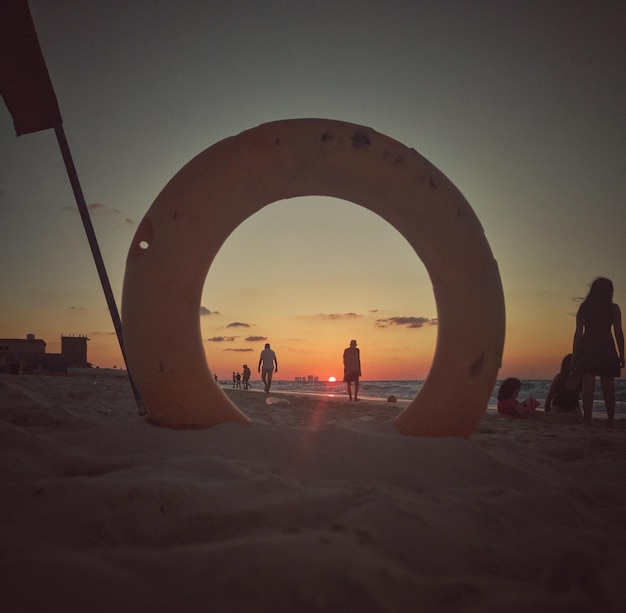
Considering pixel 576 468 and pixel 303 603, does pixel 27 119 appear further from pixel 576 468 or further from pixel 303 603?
pixel 576 468

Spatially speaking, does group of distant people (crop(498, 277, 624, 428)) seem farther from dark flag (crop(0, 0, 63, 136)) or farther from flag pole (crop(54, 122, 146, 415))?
dark flag (crop(0, 0, 63, 136))

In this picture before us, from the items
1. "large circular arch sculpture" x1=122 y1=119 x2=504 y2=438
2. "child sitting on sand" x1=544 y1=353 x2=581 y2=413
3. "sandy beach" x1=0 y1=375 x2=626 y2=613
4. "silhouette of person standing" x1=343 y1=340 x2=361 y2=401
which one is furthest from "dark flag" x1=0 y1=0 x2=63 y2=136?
"silhouette of person standing" x1=343 y1=340 x2=361 y2=401

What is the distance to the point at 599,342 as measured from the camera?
168 inches

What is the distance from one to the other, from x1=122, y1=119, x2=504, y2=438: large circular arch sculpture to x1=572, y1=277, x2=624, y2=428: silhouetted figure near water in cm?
266

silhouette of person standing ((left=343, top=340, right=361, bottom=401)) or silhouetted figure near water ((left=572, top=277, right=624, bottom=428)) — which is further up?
silhouetted figure near water ((left=572, top=277, right=624, bottom=428))

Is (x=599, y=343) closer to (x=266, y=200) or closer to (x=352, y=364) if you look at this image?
(x=266, y=200)

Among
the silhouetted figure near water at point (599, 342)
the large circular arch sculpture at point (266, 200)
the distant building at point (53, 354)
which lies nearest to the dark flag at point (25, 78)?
the large circular arch sculpture at point (266, 200)

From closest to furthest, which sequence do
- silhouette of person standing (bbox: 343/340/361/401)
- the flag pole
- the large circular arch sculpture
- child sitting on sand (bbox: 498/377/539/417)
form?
the large circular arch sculpture < the flag pole < child sitting on sand (bbox: 498/377/539/417) < silhouette of person standing (bbox: 343/340/361/401)

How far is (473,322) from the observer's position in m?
2.33

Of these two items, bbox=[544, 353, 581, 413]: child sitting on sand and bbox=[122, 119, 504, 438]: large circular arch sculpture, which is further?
bbox=[544, 353, 581, 413]: child sitting on sand

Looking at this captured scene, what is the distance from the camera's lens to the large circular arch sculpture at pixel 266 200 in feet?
7.64

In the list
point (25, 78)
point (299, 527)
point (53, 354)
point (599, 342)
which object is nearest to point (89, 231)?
point (25, 78)

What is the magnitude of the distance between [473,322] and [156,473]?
70.0 inches

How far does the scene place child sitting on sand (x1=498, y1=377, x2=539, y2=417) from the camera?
5.32 m
